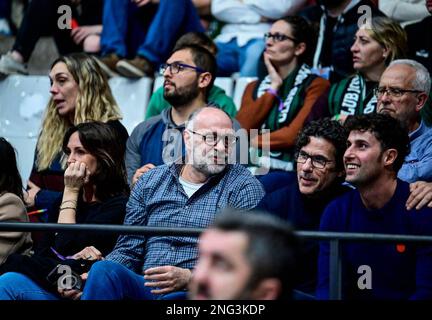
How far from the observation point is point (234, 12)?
913 cm

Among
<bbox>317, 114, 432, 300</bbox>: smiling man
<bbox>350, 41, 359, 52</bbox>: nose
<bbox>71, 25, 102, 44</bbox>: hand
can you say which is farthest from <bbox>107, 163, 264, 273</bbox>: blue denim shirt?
<bbox>71, 25, 102, 44</bbox>: hand

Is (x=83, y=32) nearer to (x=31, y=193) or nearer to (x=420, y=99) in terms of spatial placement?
(x=31, y=193)

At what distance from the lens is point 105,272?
228 inches

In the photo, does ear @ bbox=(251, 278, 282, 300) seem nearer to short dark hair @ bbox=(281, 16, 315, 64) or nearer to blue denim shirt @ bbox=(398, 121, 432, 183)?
blue denim shirt @ bbox=(398, 121, 432, 183)

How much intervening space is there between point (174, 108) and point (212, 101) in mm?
299

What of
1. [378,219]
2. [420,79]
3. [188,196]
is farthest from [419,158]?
[188,196]

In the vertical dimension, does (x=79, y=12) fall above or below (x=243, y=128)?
above

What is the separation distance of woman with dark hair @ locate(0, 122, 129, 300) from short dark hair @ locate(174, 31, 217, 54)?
1.29m

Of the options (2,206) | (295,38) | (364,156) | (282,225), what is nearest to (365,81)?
(295,38)

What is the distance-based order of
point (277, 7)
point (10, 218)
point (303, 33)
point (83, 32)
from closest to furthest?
point (10, 218)
point (303, 33)
point (277, 7)
point (83, 32)

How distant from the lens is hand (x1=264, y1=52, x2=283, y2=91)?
8055mm

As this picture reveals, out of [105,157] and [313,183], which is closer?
[313,183]
